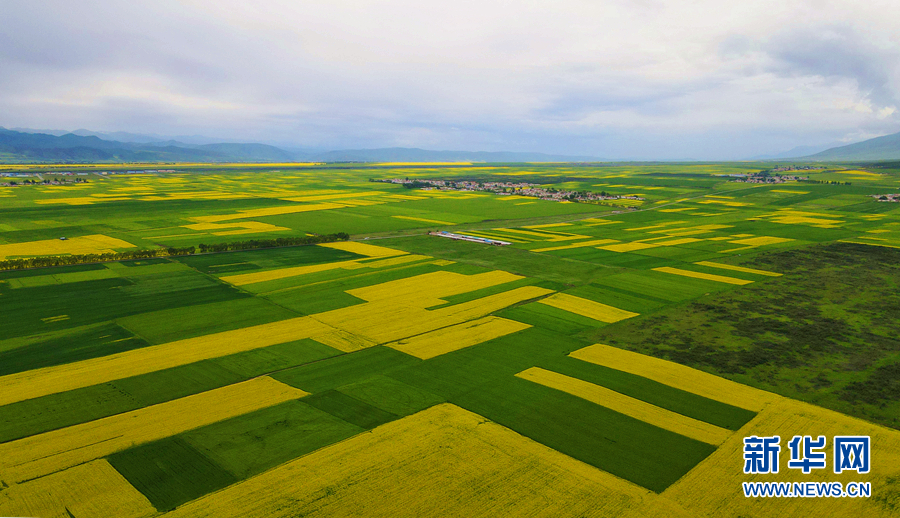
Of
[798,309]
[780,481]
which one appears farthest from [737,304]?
[780,481]

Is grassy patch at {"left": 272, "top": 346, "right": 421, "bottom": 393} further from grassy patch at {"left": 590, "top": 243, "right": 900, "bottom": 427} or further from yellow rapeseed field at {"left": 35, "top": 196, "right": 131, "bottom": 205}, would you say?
yellow rapeseed field at {"left": 35, "top": 196, "right": 131, "bottom": 205}

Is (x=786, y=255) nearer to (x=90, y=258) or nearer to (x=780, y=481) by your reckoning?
(x=780, y=481)

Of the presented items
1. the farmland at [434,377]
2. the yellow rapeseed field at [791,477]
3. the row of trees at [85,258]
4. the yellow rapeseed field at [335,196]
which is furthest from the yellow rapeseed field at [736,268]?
the yellow rapeseed field at [335,196]

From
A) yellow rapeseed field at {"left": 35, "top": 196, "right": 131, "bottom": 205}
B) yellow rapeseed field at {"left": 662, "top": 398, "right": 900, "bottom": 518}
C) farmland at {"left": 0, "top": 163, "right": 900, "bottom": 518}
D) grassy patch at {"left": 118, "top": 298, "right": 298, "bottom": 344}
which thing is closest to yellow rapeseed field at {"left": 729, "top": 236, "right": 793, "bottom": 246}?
farmland at {"left": 0, "top": 163, "right": 900, "bottom": 518}

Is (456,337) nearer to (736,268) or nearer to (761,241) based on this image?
(736,268)

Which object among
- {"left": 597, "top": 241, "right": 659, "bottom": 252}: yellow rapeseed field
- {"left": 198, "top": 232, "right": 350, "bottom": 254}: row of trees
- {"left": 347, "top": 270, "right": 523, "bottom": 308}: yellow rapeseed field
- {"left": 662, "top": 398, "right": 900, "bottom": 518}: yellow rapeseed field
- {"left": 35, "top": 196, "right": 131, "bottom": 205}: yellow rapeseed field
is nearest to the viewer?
{"left": 662, "top": 398, "right": 900, "bottom": 518}: yellow rapeseed field
